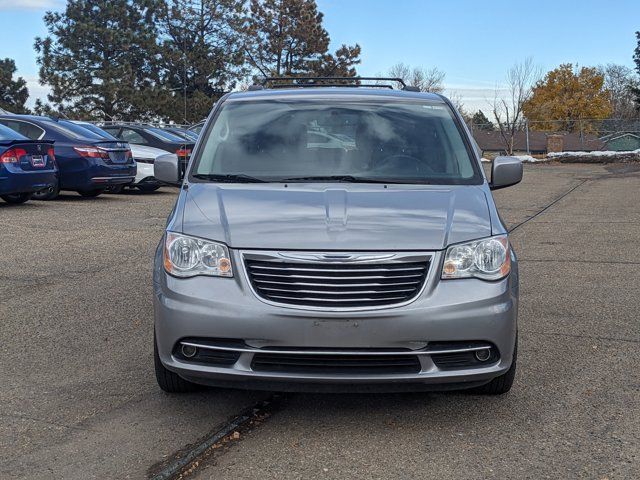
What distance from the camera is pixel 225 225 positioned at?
4383 millimetres

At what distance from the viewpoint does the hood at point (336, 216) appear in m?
4.21

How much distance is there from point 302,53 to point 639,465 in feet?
190

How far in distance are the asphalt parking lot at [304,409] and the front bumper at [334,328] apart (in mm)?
315

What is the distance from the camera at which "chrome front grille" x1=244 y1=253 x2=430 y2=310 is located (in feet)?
13.5

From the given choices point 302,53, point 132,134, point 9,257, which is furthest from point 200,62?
point 9,257

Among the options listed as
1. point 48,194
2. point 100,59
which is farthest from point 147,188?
point 100,59

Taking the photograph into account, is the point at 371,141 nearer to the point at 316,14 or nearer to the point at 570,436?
the point at 570,436

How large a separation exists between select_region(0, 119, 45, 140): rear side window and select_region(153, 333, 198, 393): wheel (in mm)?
12341

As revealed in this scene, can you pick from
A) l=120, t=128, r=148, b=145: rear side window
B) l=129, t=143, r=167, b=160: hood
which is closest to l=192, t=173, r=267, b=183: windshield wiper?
l=129, t=143, r=167, b=160: hood

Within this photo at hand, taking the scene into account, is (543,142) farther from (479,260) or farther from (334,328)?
(334,328)

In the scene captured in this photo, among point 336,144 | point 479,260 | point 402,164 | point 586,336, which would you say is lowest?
point 586,336

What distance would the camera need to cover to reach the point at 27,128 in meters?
16.0

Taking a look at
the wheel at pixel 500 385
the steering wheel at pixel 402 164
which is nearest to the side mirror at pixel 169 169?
the steering wheel at pixel 402 164

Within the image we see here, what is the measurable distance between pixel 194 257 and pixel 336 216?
2.45ft
